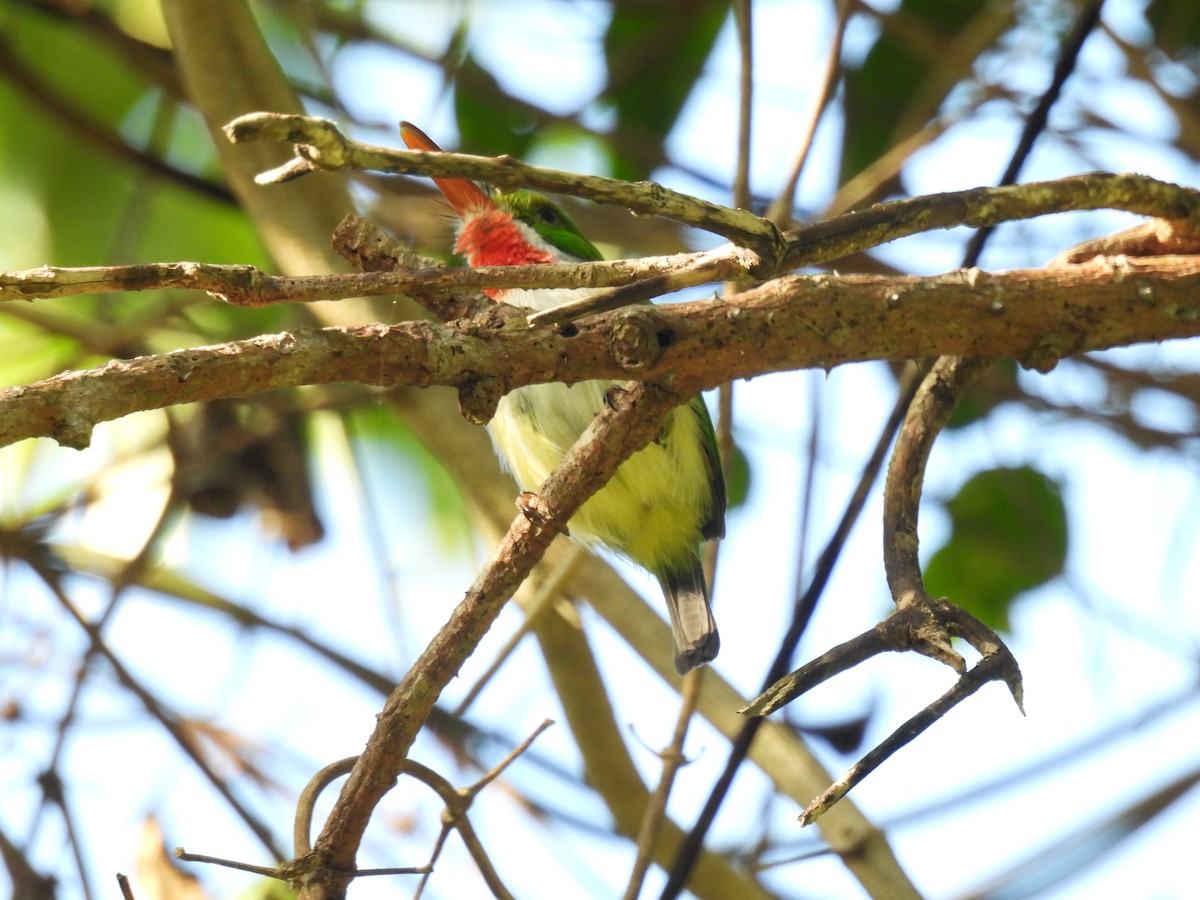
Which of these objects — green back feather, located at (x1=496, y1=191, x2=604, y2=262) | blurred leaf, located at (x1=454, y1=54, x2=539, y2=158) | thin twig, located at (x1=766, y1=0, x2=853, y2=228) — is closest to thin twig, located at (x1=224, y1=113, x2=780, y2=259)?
thin twig, located at (x1=766, y1=0, x2=853, y2=228)

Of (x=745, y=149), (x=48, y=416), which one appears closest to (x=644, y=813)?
(x=745, y=149)

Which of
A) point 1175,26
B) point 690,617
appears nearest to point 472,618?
point 690,617

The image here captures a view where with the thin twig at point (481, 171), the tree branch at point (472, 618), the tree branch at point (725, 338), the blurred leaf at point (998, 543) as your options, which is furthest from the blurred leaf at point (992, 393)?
the thin twig at point (481, 171)

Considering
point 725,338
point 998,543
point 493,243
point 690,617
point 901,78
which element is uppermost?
point 901,78

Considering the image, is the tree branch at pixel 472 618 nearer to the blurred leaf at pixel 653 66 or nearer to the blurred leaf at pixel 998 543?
the blurred leaf at pixel 998 543

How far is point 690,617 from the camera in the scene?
3.27 m

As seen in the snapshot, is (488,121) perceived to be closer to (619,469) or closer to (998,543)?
(619,469)

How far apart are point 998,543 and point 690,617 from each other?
1.20 metres

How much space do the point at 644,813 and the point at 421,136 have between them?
170 centimetres

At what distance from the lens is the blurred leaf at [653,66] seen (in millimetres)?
4160

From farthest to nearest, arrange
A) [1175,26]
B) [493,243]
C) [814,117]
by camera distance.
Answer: [1175,26] → [493,243] → [814,117]

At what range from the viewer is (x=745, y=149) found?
282 cm

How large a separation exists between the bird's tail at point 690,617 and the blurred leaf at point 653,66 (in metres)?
1.41

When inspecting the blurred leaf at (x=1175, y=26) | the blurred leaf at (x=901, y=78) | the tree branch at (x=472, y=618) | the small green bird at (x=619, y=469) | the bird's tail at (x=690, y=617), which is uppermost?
the blurred leaf at (x=901, y=78)
